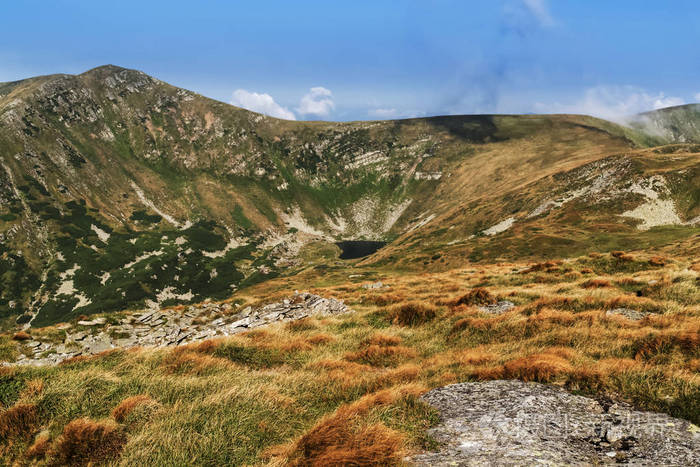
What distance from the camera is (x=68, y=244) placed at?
13812 centimetres

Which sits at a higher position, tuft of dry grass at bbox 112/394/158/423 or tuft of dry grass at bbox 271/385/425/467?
tuft of dry grass at bbox 271/385/425/467

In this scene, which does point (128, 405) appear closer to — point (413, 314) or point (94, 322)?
point (413, 314)

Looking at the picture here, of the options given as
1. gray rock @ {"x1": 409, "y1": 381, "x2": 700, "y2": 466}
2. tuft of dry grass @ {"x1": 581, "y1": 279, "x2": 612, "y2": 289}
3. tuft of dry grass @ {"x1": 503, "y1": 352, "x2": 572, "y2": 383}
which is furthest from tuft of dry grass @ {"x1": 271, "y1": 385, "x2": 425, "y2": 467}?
tuft of dry grass @ {"x1": 581, "y1": 279, "x2": 612, "y2": 289}

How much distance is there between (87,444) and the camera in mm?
5844

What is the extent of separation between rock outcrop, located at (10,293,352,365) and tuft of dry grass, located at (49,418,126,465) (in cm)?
1795

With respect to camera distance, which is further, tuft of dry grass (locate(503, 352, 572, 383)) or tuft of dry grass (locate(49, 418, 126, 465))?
tuft of dry grass (locate(503, 352, 572, 383))

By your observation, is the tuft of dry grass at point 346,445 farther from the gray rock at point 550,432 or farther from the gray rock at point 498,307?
the gray rock at point 498,307

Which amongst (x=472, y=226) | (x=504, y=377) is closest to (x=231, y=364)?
(x=504, y=377)

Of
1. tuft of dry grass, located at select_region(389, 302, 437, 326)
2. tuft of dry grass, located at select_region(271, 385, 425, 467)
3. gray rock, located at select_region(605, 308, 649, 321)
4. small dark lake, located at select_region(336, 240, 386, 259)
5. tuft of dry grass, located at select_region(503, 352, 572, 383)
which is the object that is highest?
tuft of dry grass, located at select_region(271, 385, 425, 467)

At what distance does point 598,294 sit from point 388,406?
15.2m

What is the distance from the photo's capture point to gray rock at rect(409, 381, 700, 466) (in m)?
5.23

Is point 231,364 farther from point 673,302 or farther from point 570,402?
point 673,302

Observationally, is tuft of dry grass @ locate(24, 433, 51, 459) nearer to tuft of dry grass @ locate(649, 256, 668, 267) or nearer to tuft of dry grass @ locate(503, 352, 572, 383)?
tuft of dry grass @ locate(503, 352, 572, 383)

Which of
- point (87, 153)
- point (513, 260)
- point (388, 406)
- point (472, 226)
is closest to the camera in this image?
A: point (388, 406)
